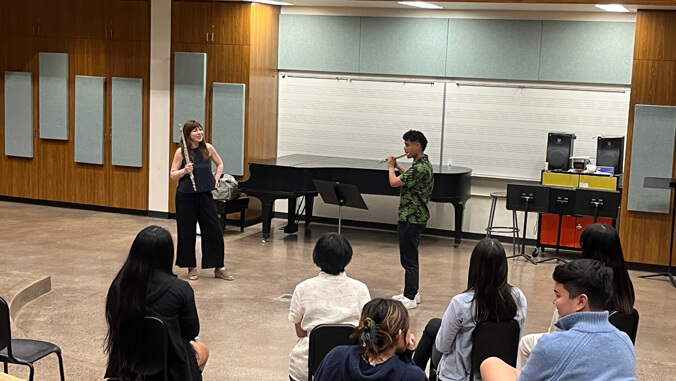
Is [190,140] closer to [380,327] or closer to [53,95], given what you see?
[53,95]

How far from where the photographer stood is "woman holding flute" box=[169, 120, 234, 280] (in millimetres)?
7793

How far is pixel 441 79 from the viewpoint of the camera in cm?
1068

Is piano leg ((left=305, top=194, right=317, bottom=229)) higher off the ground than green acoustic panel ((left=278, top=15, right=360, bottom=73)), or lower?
lower

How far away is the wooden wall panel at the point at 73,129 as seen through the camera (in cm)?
1138

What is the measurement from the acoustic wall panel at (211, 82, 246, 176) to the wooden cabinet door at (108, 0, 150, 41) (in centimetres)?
125

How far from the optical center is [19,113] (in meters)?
11.8

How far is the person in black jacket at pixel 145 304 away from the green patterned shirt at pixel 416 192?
3.43 m

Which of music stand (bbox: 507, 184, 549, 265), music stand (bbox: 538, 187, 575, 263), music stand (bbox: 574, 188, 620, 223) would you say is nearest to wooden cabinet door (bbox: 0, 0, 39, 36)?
music stand (bbox: 507, 184, 549, 265)

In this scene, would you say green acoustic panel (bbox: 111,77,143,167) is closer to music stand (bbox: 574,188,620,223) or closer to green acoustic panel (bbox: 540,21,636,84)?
green acoustic panel (bbox: 540,21,636,84)

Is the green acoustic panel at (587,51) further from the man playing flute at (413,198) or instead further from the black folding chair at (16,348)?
the black folding chair at (16,348)

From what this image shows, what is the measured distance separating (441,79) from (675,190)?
3.07 metres

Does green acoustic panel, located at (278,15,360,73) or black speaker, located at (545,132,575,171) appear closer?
black speaker, located at (545,132,575,171)

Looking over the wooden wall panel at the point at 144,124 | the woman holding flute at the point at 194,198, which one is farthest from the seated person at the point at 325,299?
the wooden wall panel at the point at 144,124

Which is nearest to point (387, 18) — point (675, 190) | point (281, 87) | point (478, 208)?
point (281, 87)
